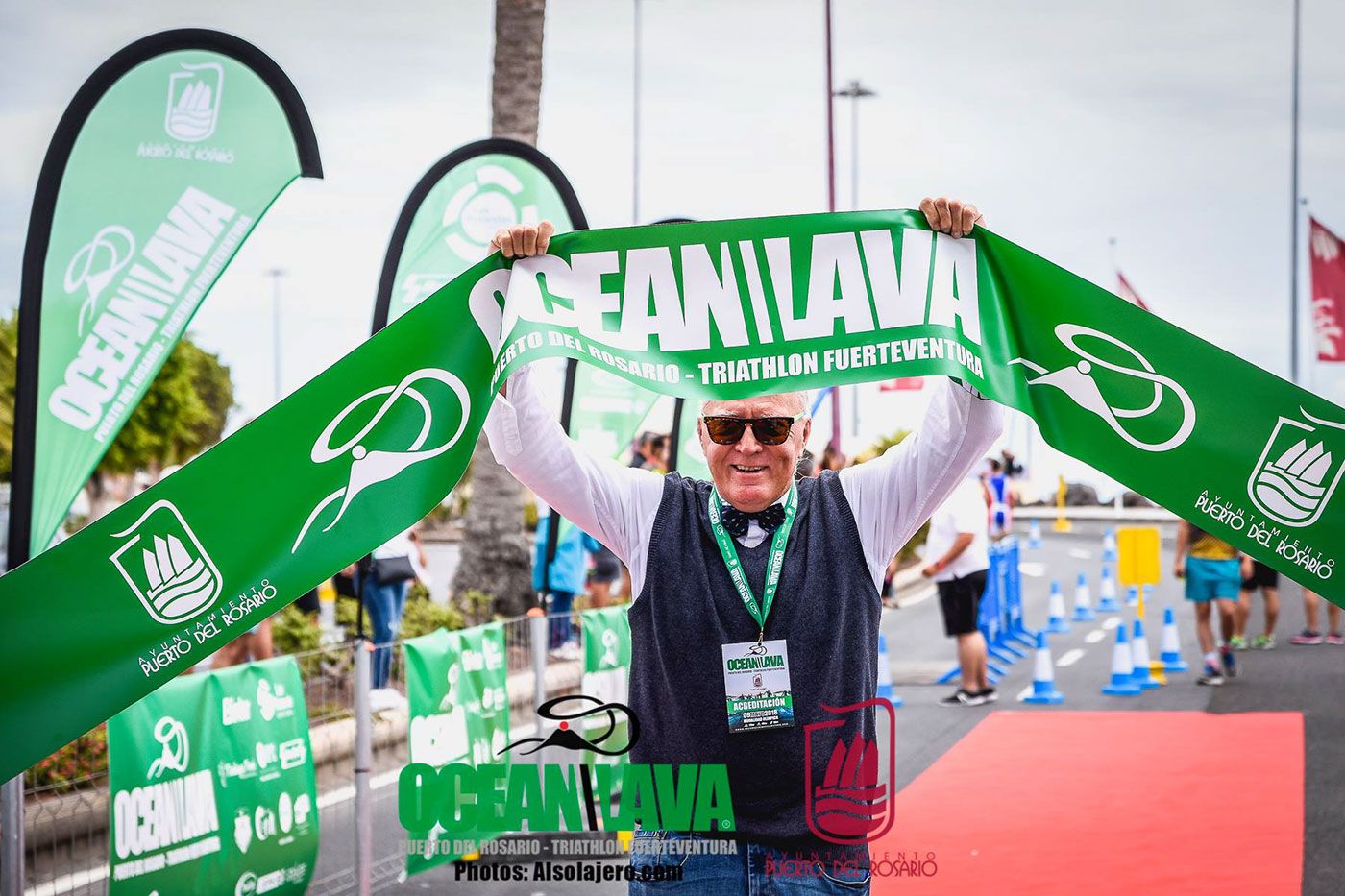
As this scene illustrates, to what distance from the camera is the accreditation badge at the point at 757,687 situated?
3.39 m

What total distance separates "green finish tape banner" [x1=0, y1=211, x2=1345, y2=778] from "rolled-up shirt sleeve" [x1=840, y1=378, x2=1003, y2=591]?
0.63 ft

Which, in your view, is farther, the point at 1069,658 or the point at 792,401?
the point at 1069,658

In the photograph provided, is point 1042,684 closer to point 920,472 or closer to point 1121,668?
point 1121,668

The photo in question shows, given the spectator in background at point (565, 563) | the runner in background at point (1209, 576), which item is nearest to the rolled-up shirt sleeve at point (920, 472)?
the spectator in background at point (565, 563)

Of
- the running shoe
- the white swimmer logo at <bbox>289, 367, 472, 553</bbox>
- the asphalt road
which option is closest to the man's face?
the white swimmer logo at <bbox>289, 367, 472, 553</bbox>

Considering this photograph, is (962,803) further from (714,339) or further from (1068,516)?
(1068,516)

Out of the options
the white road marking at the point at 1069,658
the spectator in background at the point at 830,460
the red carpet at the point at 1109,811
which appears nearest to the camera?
the red carpet at the point at 1109,811

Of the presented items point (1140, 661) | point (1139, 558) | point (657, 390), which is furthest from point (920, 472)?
point (1139, 558)

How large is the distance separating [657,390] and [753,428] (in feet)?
1.56

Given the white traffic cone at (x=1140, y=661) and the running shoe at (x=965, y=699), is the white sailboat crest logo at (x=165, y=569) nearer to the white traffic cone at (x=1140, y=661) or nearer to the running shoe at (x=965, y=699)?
the running shoe at (x=965, y=699)

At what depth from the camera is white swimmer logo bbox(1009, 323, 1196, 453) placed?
12.9ft

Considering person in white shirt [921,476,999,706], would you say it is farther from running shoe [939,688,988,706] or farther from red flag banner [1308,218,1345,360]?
red flag banner [1308,218,1345,360]

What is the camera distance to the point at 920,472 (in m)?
3.57

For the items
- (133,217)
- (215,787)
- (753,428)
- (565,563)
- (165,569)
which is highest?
(133,217)
